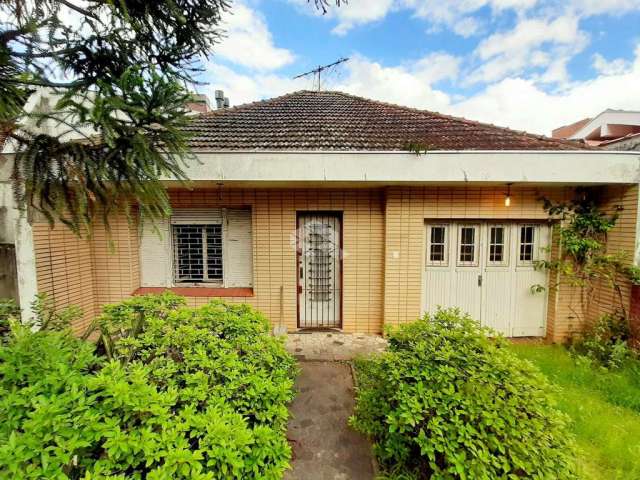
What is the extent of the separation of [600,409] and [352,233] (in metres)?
5.18

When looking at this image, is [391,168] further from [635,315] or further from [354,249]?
[635,315]

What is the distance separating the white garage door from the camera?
669 centimetres

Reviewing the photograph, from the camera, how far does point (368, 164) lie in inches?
224

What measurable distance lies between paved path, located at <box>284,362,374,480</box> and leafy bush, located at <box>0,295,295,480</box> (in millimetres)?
1240

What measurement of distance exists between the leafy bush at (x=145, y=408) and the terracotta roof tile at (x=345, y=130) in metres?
4.38

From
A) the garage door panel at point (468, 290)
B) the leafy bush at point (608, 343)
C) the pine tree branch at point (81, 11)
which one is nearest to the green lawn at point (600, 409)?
the leafy bush at point (608, 343)

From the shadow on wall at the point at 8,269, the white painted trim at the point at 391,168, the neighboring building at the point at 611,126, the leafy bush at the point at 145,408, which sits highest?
the neighboring building at the point at 611,126

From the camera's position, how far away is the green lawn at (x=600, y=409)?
10.8ft

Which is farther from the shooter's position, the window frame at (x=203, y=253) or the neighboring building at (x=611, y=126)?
the neighboring building at (x=611, y=126)

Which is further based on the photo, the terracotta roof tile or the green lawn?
the terracotta roof tile

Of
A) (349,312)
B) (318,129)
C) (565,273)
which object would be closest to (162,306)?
(349,312)

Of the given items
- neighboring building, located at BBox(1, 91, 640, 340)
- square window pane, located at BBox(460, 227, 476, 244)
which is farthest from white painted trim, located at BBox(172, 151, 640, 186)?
square window pane, located at BBox(460, 227, 476, 244)

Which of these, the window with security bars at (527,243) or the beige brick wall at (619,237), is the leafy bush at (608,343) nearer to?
the beige brick wall at (619,237)

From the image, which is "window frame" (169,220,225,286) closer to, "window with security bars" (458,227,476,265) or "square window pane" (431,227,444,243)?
"square window pane" (431,227,444,243)
